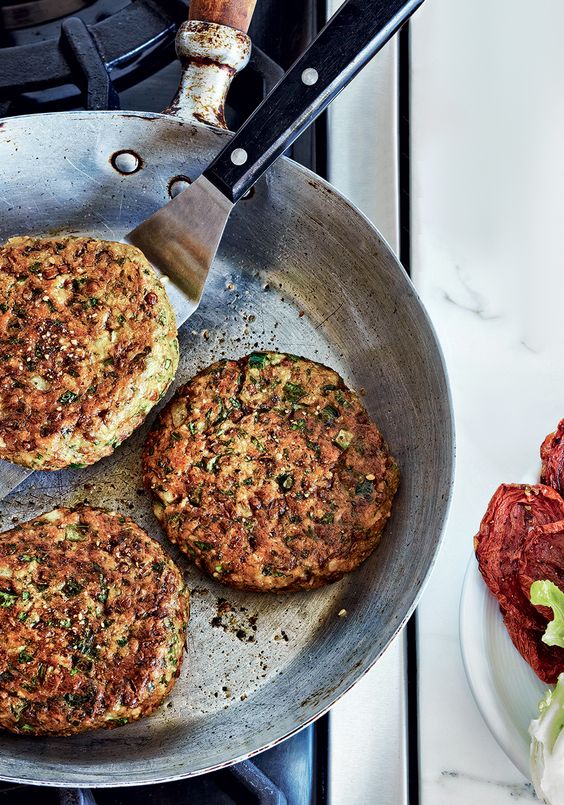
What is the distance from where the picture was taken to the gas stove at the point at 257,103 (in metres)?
1.64

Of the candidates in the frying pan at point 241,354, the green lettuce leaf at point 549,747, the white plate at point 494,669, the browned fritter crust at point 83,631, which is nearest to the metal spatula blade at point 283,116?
the frying pan at point 241,354

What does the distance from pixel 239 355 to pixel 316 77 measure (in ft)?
1.97

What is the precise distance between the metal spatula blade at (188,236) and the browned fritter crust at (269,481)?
0.23m

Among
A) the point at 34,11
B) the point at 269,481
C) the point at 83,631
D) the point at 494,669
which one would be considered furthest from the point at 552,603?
the point at 34,11

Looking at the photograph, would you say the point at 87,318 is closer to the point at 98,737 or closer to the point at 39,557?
the point at 39,557

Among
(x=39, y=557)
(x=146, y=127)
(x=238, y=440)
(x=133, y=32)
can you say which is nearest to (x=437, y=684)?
(x=238, y=440)

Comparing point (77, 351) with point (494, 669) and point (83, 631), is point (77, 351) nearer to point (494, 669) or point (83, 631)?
point (83, 631)

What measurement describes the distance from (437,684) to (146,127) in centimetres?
135

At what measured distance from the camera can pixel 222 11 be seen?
163 cm

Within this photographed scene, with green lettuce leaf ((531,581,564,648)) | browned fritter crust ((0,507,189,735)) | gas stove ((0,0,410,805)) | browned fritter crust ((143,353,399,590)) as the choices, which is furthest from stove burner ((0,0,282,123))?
green lettuce leaf ((531,581,564,648))

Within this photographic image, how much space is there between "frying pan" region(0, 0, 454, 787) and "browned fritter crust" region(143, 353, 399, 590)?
10 centimetres

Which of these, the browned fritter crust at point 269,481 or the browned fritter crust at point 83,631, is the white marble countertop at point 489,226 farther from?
the browned fritter crust at point 83,631

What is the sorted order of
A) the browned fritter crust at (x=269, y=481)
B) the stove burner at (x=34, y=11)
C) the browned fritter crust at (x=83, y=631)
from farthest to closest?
the stove burner at (x=34, y=11) → the browned fritter crust at (x=269, y=481) → the browned fritter crust at (x=83, y=631)

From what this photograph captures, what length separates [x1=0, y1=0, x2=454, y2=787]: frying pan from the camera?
1601mm
